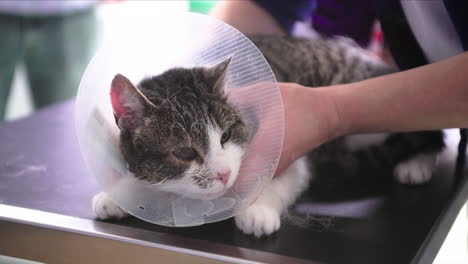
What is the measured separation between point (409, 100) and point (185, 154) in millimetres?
498

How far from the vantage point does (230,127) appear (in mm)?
1018

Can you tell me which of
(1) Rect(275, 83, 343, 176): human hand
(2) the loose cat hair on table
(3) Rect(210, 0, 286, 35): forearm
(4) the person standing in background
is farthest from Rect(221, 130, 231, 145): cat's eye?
(4) the person standing in background

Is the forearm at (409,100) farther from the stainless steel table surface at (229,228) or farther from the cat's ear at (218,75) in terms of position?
the cat's ear at (218,75)

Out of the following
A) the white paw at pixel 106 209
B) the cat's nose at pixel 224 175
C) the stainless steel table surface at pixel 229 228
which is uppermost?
the cat's nose at pixel 224 175

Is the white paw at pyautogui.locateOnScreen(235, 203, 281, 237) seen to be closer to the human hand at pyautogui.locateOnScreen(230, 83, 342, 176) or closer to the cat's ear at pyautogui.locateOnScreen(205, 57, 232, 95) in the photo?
the human hand at pyautogui.locateOnScreen(230, 83, 342, 176)

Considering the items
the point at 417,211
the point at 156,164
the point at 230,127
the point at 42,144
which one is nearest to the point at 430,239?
the point at 417,211

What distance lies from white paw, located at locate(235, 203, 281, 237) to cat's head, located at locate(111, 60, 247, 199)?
83 mm

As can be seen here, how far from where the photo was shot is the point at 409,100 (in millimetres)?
1110

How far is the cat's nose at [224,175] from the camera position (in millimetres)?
952

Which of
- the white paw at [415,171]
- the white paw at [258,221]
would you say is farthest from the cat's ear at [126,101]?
the white paw at [415,171]

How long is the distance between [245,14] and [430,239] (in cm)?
108

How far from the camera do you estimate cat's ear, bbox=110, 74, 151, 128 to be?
880mm

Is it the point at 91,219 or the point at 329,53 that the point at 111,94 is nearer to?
the point at 91,219

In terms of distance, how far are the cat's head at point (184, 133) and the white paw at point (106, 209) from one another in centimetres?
10
